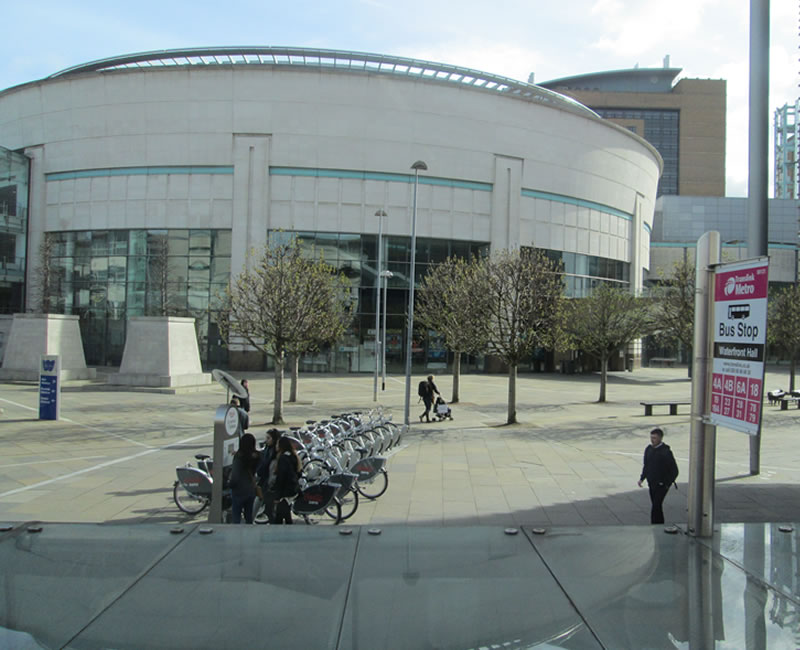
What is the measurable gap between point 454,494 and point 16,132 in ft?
157

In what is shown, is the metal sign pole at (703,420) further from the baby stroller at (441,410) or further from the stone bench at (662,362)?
the stone bench at (662,362)

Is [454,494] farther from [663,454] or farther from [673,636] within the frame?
[673,636]

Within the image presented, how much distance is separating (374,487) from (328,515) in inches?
69.6

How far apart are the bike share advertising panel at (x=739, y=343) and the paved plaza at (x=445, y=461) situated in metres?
3.37

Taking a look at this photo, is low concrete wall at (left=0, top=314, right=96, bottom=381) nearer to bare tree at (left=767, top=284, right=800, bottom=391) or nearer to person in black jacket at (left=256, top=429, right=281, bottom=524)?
person in black jacket at (left=256, top=429, right=281, bottom=524)

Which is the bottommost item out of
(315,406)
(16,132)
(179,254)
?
(315,406)

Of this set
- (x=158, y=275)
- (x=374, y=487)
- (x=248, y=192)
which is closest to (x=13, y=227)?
(x=158, y=275)

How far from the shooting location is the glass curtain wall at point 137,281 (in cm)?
4250

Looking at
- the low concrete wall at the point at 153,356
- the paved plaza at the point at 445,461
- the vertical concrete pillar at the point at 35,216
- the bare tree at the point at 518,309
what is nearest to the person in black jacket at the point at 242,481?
Answer: the paved plaza at the point at 445,461

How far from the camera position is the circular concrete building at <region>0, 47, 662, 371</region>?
41656mm

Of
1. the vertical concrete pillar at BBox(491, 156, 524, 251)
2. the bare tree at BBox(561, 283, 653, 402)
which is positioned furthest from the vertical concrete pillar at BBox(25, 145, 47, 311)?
the bare tree at BBox(561, 283, 653, 402)

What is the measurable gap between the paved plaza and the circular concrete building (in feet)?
54.8

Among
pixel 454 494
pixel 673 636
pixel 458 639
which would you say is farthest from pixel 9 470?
pixel 673 636

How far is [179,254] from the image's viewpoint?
4272cm
